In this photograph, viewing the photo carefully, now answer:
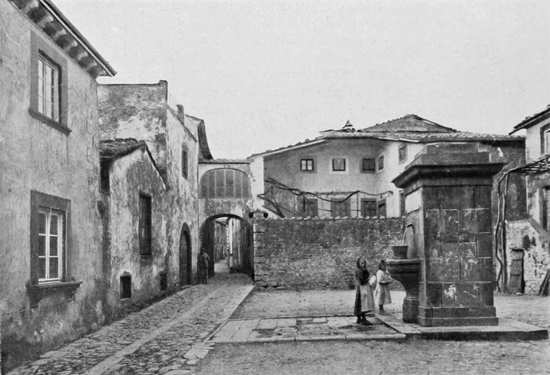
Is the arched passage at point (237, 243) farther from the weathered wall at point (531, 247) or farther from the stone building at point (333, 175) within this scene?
the weathered wall at point (531, 247)

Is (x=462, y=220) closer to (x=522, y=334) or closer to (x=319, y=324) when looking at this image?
(x=522, y=334)

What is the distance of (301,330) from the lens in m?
10.5

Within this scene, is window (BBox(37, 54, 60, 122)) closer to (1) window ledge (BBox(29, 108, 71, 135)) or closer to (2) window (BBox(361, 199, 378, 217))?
(1) window ledge (BBox(29, 108, 71, 135))

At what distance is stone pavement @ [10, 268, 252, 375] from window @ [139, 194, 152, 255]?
1.68 meters

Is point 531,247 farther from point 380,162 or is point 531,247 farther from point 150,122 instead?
point 150,122

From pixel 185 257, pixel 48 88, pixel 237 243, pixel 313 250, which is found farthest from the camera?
pixel 237 243

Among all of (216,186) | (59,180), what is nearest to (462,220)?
(59,180)

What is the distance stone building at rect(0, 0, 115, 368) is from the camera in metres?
7.90

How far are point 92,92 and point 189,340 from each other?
5.11 metres

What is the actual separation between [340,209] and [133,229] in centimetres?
1565

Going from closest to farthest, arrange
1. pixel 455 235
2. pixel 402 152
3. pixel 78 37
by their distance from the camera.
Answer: pixel 455 235 → pixel 78 37 → pixel 402 152

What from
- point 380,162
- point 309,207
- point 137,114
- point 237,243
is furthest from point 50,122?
point 237,243

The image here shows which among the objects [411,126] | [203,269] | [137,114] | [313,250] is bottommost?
[203,269]

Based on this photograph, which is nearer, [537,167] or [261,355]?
[261,355]
